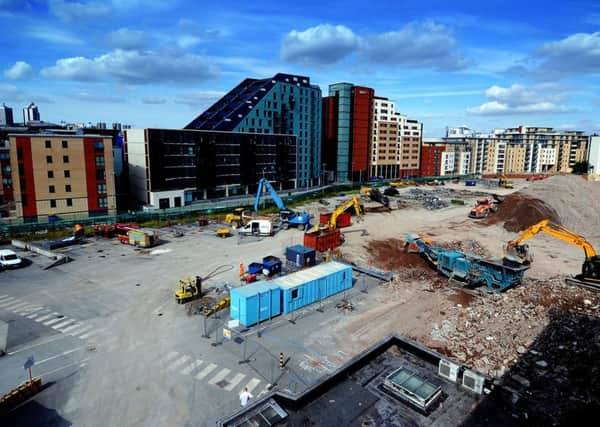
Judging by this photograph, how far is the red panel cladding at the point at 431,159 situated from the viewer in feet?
474

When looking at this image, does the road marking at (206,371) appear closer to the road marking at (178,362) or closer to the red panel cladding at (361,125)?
the road marking at (178,362)

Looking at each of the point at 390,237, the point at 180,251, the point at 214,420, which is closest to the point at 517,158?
the point at 390,237

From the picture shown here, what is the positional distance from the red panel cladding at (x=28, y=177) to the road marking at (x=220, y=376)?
49097mm

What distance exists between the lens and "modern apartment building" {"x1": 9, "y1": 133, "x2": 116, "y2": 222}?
53.1 metres

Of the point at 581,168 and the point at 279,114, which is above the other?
the point at 279,114

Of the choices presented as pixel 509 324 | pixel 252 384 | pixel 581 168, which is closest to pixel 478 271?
pixel 509 324

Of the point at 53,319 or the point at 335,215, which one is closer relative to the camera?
the point at 53,319

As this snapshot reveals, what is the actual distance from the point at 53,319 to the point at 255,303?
13254 millimetres

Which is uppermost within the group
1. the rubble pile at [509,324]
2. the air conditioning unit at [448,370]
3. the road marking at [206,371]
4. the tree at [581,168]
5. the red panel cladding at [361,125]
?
the red panel cladding at [361,125]

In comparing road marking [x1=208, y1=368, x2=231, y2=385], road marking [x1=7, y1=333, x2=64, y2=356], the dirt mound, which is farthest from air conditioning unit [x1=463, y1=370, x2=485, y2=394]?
the dirt mound

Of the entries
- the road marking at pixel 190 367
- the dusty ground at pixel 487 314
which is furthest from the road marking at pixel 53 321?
the dusty ground at pixel 487 314

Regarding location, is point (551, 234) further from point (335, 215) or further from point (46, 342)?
point (46, 342)

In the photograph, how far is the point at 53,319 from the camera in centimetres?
2533

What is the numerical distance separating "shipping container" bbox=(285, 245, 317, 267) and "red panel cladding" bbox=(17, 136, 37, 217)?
132 ft
